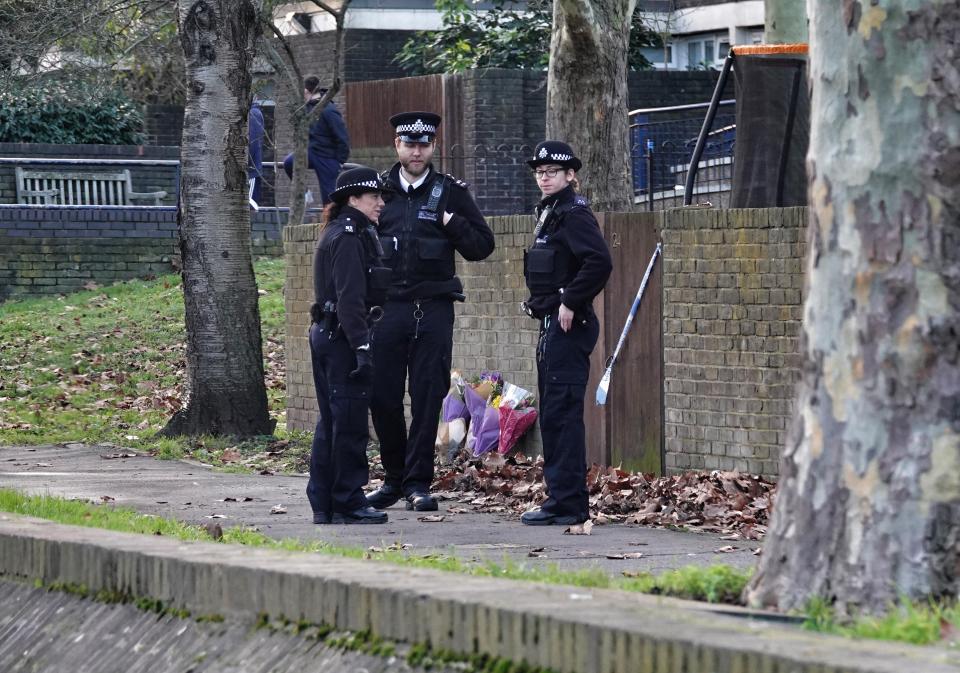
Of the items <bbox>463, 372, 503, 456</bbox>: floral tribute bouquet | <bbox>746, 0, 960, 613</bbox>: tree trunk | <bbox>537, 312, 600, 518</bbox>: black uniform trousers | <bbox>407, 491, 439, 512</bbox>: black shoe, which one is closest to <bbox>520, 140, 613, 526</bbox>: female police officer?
<bbox>537, 312, 600, 518</bbox>: black uniform trousers

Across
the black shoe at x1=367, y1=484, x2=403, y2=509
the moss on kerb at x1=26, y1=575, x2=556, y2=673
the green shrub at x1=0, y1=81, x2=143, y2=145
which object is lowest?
the black shoe at x1=367, y1=484, x2=403, y2=509

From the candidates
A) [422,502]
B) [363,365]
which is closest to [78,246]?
[422,502]

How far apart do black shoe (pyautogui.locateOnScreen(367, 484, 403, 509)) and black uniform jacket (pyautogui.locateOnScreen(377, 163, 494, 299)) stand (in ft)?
3.61

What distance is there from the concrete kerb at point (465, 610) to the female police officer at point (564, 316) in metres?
3.28

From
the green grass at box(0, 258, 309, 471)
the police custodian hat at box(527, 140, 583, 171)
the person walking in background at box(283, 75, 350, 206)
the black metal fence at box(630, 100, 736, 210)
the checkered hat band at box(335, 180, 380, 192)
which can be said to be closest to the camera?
the checkered hat band at box(335, 180, 380, 192)

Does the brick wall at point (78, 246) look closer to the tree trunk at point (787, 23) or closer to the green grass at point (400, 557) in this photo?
the tree trunk at point (787, 23)

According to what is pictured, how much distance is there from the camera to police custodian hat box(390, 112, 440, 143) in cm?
995

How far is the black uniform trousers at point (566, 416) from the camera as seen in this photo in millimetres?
9336

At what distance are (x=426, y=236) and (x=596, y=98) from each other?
4.33 metres

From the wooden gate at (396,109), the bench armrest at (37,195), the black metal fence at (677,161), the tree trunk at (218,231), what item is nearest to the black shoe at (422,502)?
the tree trunk at (218,231)

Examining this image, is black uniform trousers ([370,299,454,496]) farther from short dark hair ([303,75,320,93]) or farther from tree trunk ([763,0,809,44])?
short dark hair ([303,75,320,93])

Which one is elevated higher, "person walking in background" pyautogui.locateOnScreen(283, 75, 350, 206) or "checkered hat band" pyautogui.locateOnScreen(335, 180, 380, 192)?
"person walking in background" pyautogui.locateOnScreen(283, 75, 350, 206)

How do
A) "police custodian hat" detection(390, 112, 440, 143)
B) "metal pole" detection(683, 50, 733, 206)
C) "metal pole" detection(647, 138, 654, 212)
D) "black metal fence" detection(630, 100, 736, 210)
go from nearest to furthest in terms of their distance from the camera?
"police custodian hat" detection(390, 112, 440, 143), "metal pole" detection(683, 50, 733, 206), "black metal fence" detection(630, 100, 736, 210), "metal pole" detection(647, 138, 654, 212)

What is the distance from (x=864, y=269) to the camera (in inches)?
198
